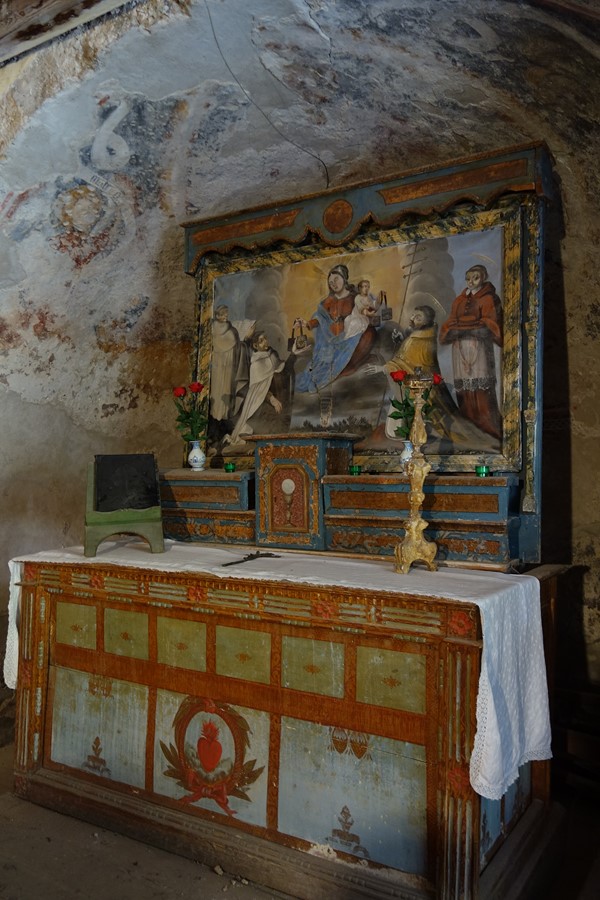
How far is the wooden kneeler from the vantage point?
4227 mm

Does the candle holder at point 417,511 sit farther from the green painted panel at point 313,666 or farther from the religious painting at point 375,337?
the green painted panel at point 313,666

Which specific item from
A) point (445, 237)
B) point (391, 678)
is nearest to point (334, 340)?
point (445, 237)

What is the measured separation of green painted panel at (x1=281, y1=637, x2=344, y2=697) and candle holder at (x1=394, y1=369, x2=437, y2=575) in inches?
21.7

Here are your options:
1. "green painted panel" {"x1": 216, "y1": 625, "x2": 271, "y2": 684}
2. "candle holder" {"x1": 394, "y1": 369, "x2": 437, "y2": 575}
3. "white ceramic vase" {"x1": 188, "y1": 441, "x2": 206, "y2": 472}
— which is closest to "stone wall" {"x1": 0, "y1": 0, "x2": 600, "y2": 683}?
"white ceramic vase" {"x1": 188, "y1": 441, "x2": 206, "y2": 472}

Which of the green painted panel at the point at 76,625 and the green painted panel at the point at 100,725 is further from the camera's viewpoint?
the green painted panel at the point at 76,625

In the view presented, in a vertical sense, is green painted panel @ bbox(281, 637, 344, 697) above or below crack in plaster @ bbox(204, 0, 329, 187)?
below

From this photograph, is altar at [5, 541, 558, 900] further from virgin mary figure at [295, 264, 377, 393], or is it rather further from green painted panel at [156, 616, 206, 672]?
virgin mary figure at [295, 264, 377, 393]

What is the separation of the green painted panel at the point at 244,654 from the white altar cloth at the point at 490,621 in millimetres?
328

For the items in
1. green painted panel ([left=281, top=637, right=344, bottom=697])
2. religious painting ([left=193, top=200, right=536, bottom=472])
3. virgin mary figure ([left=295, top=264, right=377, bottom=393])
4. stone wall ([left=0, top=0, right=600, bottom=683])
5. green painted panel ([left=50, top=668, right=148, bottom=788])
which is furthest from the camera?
Result: virgin mary figure ([left=295, top=264, right=377, bottom=393])

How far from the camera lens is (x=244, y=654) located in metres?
3.61

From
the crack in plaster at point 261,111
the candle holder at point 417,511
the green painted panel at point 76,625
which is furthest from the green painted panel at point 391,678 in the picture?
the crack in plaster at point 261,111

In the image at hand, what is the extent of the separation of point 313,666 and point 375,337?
2.32 meters

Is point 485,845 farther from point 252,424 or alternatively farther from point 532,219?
point 532,219

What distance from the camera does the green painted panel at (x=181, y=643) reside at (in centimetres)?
376
